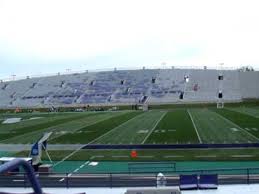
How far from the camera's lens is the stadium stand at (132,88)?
108188mm

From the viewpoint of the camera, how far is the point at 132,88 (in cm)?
11719

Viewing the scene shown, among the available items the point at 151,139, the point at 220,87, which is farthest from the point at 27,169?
the point at 220,87

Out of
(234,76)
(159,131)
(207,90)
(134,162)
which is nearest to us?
(134,162)

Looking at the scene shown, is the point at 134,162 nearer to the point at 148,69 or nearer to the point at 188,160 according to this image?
the point at 188,160

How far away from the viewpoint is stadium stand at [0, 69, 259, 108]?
108188mm

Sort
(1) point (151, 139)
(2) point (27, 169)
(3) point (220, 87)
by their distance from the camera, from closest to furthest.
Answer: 1. (2) point (27, 169)
2. (1) point (151, 139)
3. (3) point (220, 87)

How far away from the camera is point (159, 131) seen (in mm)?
40156

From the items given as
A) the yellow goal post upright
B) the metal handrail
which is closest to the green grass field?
the metal handrail

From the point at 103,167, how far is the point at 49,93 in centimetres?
9978

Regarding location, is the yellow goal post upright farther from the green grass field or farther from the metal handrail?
the metal handrail

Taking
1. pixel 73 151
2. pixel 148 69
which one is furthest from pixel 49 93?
pixel 73 151

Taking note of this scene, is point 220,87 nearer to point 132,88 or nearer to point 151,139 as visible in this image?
point 132,88

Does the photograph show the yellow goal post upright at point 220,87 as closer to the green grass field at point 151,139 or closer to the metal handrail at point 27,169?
the green grass field at point 151,139

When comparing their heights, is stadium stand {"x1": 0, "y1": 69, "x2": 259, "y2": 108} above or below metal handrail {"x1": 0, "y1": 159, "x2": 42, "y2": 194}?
below
